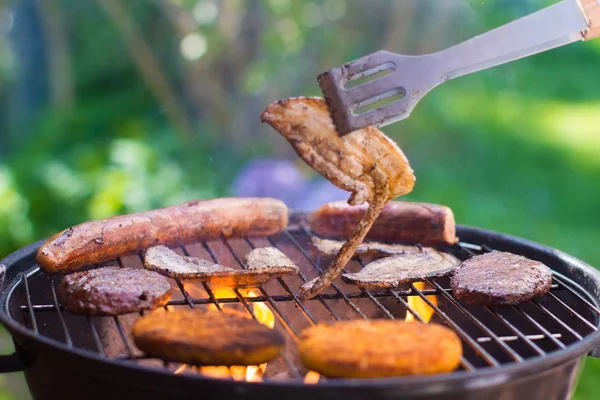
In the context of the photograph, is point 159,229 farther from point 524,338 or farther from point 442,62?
point 524,338

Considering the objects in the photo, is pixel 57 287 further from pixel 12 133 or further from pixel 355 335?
pixel 12 133

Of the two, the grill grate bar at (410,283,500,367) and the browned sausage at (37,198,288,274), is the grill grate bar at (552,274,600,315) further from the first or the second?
the browned sausage at (37,198,288,274)

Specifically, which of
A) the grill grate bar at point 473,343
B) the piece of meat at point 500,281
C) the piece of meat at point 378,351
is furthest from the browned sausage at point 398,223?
the piece of meat at point 378,351

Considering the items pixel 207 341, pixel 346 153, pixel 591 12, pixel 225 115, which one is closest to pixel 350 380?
pixel 207 341

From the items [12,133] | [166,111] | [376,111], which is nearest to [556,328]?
[376,111]

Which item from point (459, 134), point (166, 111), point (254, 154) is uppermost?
point (166, 111)
